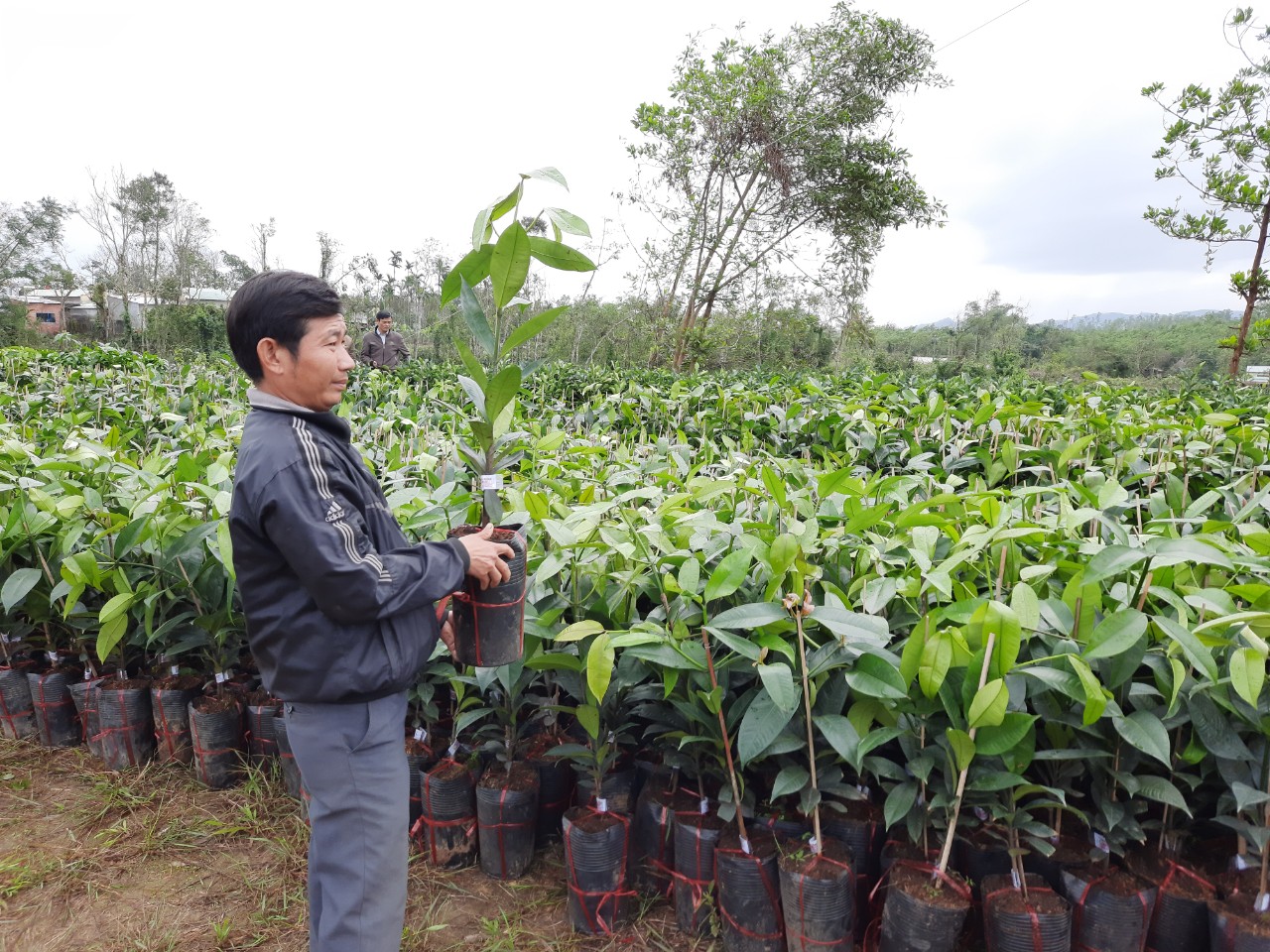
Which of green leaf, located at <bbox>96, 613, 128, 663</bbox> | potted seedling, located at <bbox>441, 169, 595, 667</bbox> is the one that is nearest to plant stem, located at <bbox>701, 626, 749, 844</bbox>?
potted seedling, located at <bbox>441, 169, 595, 667</bbox>

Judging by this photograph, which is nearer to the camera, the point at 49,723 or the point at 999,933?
the point at 999,933

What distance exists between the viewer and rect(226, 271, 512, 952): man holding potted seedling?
49.3 inches

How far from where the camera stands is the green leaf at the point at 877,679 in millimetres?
1411

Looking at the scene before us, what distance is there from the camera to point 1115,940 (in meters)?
1.43

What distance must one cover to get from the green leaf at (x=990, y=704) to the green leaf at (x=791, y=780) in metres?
0.36

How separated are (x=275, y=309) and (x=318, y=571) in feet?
1.45

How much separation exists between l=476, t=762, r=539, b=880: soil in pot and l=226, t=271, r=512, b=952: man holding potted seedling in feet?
1.53

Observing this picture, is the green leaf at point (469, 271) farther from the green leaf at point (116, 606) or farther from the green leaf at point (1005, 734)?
the green leaf at point (116, 606)

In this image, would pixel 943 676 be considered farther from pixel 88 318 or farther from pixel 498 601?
pixel 88 318

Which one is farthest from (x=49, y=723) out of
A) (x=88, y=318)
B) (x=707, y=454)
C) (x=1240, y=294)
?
(x=88, y=318)

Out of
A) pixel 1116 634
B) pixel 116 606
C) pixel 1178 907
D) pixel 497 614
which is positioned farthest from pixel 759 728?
pixel 116 606

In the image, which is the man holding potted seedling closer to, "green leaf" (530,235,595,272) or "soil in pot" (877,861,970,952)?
"green leaf" (530,235,595,272)

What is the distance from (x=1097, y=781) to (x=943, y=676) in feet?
1.35

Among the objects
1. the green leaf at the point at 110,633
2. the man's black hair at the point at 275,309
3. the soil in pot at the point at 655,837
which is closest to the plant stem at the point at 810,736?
the soil in pot at the point at 655,837
